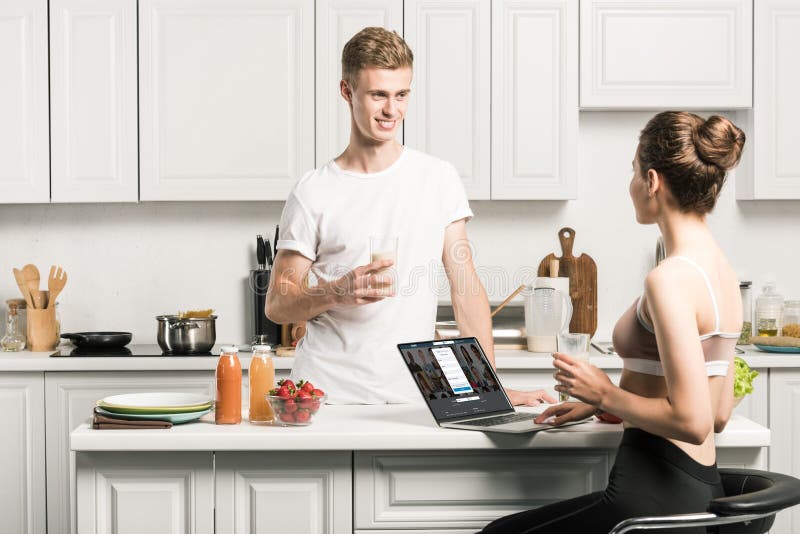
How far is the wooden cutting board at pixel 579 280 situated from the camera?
159 inches

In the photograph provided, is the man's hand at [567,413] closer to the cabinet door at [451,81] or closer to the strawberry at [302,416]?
the strawberry at [302,416]

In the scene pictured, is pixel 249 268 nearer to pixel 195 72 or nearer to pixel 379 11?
pixel 195 72

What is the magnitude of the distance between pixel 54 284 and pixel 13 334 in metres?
0.26

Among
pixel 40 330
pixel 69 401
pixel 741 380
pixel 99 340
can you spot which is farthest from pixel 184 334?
pixel 741 380

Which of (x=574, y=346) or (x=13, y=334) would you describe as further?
(x=13, y=334)

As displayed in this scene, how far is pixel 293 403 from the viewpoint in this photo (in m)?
1.96

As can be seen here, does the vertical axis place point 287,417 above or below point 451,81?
below

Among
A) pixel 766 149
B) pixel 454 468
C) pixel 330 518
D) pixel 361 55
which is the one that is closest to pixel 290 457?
pixel 330 518

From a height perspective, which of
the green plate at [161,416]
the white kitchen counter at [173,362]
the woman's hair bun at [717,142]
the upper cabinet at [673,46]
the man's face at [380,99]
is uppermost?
the upper cabinet at [673,46]

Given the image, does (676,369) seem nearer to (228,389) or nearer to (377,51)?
(228,389)

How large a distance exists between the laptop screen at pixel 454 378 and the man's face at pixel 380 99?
2.06 ft

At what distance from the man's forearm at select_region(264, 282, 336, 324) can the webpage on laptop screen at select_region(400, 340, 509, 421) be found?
13.2 inches

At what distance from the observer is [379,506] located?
1.99 m

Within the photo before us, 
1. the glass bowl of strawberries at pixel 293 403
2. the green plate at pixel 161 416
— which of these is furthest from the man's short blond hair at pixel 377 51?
the green plate at pixel 161 416
